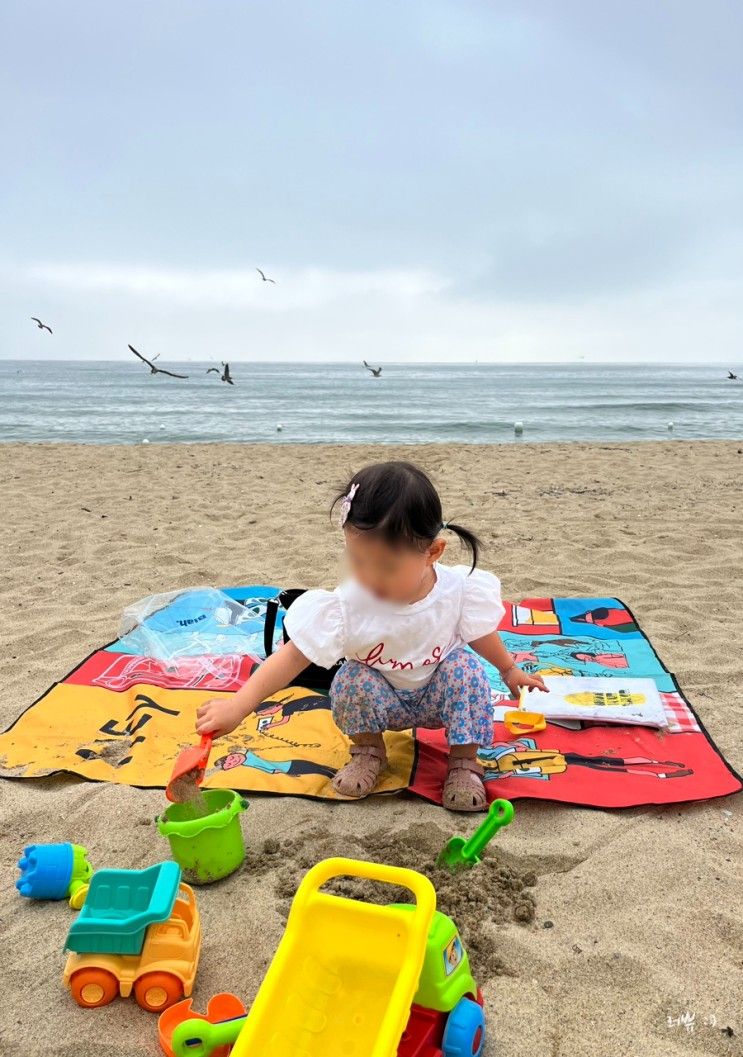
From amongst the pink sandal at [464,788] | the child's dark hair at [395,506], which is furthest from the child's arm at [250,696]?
the pink sandal at [464,788]

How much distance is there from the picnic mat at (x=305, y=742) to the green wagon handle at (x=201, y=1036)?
3.33 feet

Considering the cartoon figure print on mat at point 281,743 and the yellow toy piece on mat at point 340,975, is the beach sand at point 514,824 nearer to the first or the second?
the cartoon figure print on mat at point 281,743

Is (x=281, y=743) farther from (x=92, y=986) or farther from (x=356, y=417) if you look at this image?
(x=356, y=417)

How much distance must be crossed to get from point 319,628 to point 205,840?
0.67m

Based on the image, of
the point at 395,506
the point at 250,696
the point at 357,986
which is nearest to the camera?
the point at 357,986

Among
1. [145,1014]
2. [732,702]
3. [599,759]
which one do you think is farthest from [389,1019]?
[732,702]

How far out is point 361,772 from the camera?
96.4 inches

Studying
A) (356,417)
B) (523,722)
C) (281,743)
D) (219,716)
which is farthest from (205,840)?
(356,417)

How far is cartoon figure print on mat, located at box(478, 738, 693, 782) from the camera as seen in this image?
250 centimetres

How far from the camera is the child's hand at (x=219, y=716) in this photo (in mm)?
2123

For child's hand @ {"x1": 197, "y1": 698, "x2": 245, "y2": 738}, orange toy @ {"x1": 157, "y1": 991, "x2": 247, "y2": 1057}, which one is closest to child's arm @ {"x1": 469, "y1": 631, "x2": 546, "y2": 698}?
child's hand @ {"x1": 197, "y1": 698, "x2": 245, "y2": 738}

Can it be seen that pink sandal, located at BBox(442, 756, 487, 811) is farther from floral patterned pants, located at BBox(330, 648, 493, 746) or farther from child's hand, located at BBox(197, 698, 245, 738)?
child's hand, located at BBox(197, 698, 245, 738)

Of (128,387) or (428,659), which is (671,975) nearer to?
(428,659)

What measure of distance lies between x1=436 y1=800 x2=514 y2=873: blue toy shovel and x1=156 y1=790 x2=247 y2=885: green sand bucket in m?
0.54
